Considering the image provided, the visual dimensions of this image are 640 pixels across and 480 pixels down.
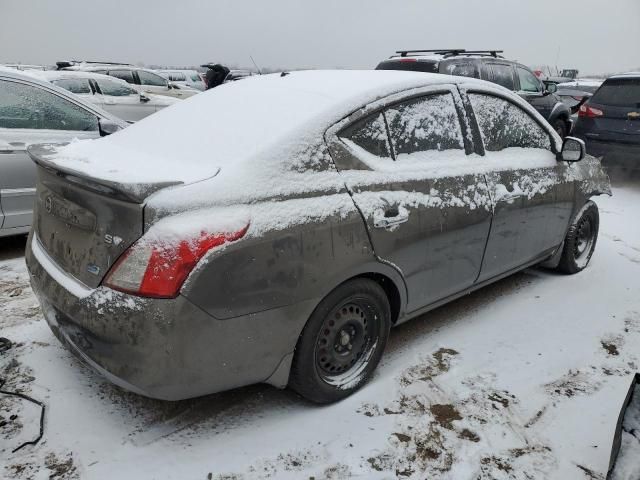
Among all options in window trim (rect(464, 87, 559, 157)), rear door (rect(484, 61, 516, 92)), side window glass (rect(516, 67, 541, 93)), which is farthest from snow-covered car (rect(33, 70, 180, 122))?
window trim (rect(464, 87, 559, 157))

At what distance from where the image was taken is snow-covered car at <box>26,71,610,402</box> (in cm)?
210

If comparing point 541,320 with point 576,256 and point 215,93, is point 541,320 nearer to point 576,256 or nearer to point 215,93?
point 576,256

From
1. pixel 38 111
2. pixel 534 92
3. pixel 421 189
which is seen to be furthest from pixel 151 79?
pixel 421 189

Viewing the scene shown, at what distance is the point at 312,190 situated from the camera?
2.44 metres

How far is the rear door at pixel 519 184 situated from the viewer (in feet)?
11.3

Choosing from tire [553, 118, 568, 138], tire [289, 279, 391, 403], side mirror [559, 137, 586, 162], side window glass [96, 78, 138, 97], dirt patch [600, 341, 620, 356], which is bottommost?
dirt patch [600, 341, 620, 356]

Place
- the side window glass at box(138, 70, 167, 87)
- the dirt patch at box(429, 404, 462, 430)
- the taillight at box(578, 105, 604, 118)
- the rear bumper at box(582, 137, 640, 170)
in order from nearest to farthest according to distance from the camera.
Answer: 1. the dirt patch at box(429, 404, 462, 430)
2. the rear bumper at box(582, 137, 640, 170)
3. the taillight at box(578, 105, 604, 118)
4. the side window glass at box(138, 70, 167, 87)

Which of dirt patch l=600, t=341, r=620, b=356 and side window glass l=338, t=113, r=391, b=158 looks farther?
dirt patch l=600, t=341, r=620, b=356

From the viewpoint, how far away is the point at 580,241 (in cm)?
458

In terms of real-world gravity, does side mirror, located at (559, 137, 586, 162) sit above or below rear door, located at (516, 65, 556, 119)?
below

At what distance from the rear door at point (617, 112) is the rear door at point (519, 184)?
437 centimetres

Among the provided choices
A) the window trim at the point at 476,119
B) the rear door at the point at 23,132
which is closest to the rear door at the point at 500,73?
the window trim at the point at 476,119

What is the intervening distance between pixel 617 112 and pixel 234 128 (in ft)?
23.2

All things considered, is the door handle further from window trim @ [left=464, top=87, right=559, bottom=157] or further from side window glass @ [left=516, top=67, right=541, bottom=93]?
side window glass @ [left=516, top=67, right=541, bottom=93]
